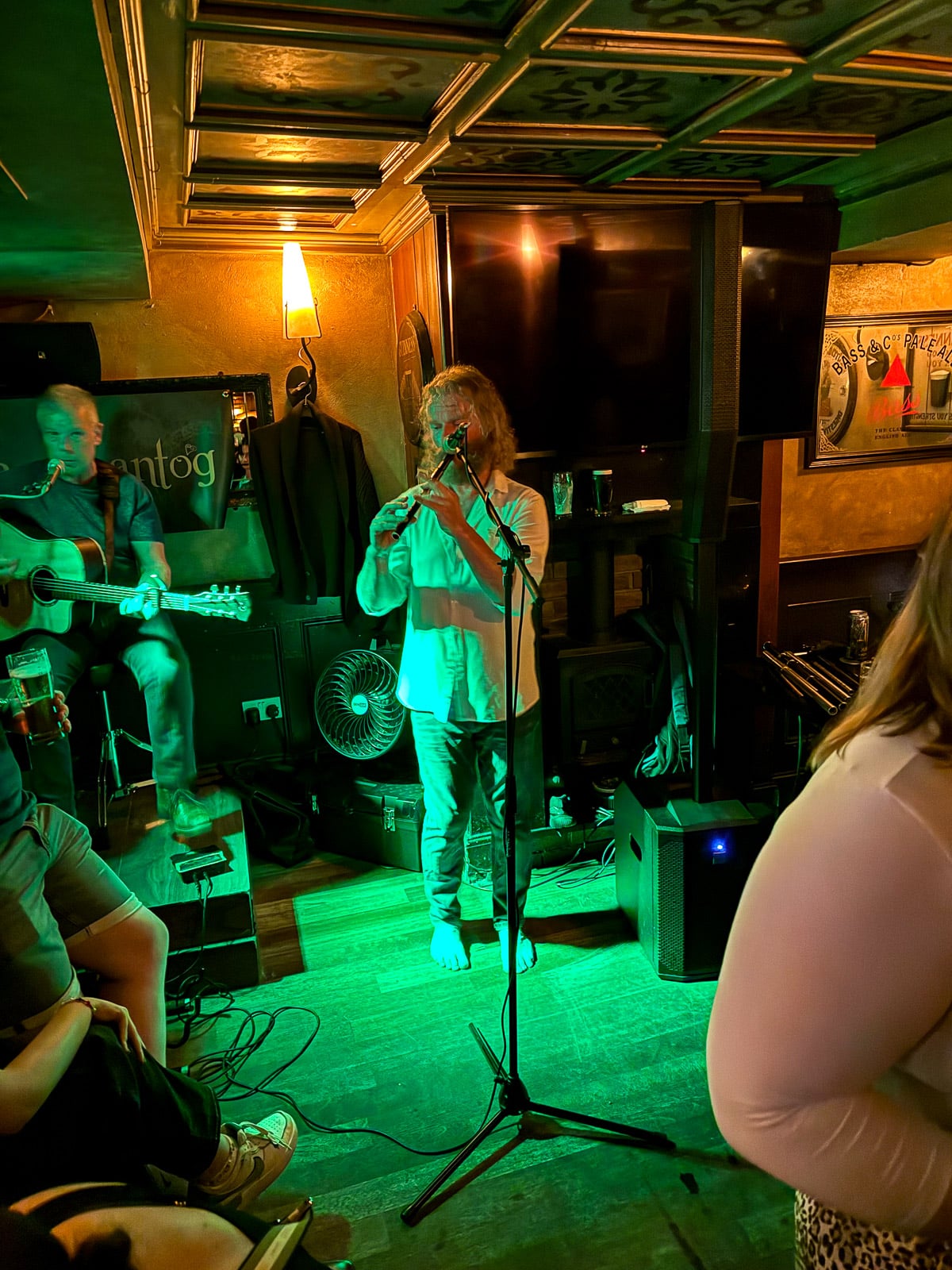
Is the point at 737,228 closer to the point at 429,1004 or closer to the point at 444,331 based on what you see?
the point at 444,331

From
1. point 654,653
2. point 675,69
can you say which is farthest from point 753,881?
point 654,653

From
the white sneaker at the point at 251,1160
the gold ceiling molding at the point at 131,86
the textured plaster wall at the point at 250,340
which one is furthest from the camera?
the textured plaster wall at the point at 250,340

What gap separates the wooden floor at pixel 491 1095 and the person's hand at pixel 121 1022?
559mm

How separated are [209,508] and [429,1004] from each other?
2.29 meters

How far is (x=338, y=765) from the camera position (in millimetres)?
Answer: 3818

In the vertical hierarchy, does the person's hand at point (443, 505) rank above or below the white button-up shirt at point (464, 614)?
above

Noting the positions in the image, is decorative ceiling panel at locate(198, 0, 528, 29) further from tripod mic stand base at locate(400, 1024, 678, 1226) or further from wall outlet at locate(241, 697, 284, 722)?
wall outlet at locate(241, 697, 284, 722)

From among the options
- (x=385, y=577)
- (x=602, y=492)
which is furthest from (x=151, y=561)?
(x=602, y=492)

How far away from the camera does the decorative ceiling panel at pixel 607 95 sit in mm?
2023

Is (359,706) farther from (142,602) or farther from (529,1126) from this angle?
(529,1126)

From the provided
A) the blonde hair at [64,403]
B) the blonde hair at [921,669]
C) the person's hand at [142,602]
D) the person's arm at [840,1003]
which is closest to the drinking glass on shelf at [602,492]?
the person's hand at [142,602]

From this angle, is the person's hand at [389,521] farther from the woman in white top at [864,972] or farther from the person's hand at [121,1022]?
the woman in white top at [864,972]

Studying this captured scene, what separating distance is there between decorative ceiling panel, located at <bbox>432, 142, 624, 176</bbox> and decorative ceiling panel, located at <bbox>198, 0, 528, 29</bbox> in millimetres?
736

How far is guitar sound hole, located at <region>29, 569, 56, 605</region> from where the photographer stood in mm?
2984
